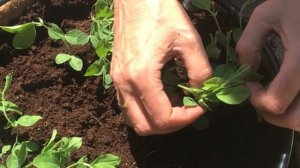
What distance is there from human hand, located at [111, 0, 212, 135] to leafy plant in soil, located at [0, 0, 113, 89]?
10 cm

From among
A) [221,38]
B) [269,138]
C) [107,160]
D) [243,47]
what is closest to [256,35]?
[243,47]

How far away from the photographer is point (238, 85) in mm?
868

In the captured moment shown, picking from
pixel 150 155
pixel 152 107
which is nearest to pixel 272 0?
pixel 152 107

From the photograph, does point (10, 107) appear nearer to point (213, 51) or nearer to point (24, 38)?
point (24, 38)

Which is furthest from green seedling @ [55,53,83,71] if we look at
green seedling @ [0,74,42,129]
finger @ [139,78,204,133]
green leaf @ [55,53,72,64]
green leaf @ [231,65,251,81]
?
green leaf @ [231,65,251,81]

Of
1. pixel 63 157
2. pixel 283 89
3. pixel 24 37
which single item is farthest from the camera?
pixel 24 37

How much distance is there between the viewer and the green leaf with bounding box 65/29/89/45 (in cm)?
101

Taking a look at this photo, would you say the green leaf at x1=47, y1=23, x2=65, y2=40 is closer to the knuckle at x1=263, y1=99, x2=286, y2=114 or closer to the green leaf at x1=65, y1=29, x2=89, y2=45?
the green leaf at x1=65, y1=29, x2=89, y2=45

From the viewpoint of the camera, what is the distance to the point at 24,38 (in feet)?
3.29

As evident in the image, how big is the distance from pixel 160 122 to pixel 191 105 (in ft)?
0.23

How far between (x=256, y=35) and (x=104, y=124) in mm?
363

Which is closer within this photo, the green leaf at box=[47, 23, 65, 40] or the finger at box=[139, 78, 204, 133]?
the finger at box=[139, 78, 204, 133]

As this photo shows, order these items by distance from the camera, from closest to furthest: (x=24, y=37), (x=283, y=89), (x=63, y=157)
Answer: (x=283, y=89)
(x=63, y=157)
(x=24, y=37)

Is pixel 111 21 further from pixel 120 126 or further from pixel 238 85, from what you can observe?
pixel 238 85
